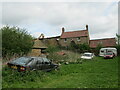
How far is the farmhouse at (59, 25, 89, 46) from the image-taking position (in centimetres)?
3991

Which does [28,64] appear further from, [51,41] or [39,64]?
[51,41]

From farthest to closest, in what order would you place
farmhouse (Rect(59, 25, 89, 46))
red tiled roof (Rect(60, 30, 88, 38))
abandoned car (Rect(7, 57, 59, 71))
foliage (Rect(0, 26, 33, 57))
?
red tiled roof (Rect(60, 30, 88, 38)), farmhouse (Rect(59, 25, 89, 46)), foliage (Rect(0, 26, 33, 57)), abandoned car (Rect(7, 57, 59, 71))

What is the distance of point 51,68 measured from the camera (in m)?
10.4

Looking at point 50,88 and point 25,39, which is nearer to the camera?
point 50,88

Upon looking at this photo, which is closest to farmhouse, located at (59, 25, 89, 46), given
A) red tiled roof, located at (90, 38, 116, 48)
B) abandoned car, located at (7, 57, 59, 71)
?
red tiled roof, located at (90, 38, 116, 48)

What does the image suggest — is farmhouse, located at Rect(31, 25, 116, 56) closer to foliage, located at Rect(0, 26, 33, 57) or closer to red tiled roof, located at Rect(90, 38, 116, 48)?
red tiled roof, located at Rect(90, 38, 116, 48)

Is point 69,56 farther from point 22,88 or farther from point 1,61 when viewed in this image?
point 22,88

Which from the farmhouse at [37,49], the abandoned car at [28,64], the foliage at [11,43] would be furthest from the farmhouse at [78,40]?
the abandoned car at [28,64]

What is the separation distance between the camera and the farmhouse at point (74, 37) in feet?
131

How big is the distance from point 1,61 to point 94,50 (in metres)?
26.9

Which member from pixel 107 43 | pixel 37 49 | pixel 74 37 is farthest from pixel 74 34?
pixel 37 49

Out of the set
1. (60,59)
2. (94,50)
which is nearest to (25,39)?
(60,59)

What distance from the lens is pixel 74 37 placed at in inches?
1640

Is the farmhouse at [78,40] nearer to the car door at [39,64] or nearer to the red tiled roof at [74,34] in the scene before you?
the red tiled roof at [74,34]
